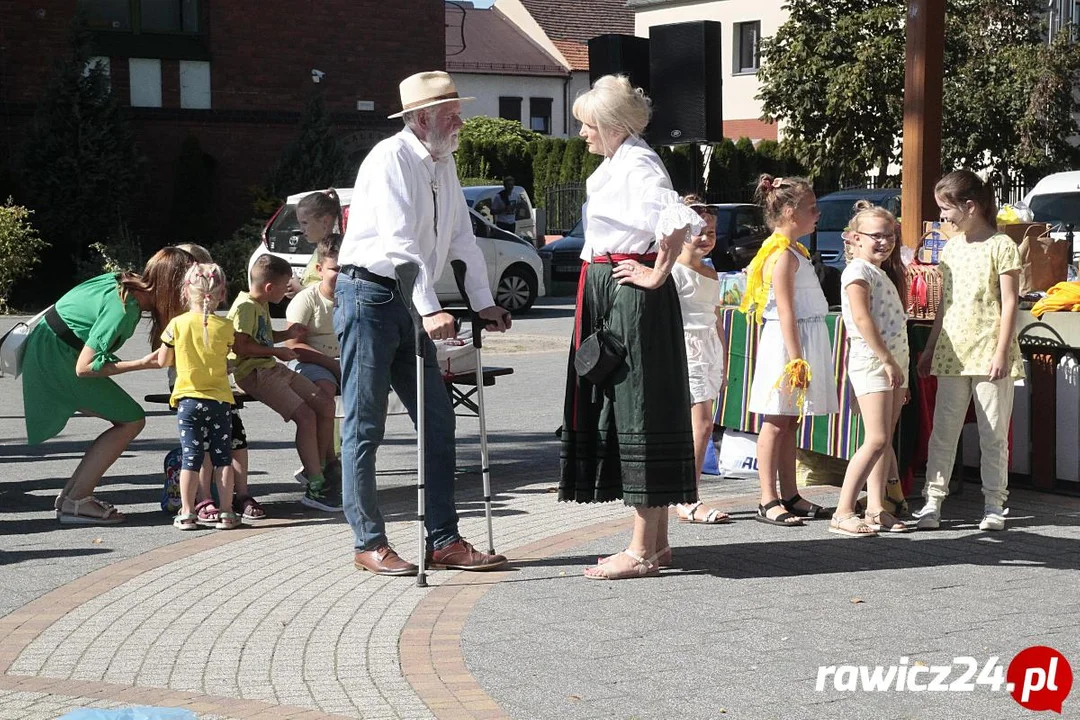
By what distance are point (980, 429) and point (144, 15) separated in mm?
23670

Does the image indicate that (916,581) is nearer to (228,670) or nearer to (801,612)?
(801,612)

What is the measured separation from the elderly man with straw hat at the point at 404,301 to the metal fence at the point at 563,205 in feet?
104

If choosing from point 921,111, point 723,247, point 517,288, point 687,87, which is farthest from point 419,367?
point 723,247

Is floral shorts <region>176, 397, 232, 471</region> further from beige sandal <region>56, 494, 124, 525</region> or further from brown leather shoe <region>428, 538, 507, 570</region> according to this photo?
brown leather shoe <region>428, 538, 507, 570</region>

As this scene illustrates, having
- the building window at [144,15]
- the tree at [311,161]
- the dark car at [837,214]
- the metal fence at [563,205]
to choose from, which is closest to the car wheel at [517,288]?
the dark car at [837,214]

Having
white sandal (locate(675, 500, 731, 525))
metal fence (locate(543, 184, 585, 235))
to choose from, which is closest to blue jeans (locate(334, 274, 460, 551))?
white sandal (locate(675, 500, 731, 525))

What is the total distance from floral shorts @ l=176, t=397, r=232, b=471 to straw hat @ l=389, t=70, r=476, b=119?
6.39 feet

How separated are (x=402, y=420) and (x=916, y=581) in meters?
6.49

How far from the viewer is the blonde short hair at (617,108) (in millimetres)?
6137

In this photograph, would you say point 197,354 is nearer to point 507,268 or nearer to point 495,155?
point 507,268

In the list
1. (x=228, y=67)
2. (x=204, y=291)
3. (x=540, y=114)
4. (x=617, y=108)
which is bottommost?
(x=204, y=291)

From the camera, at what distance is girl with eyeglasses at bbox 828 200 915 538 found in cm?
710

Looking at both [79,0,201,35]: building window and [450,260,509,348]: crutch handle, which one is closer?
[450,260,509,348]: crutch handle

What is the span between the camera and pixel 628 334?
20.2ft
